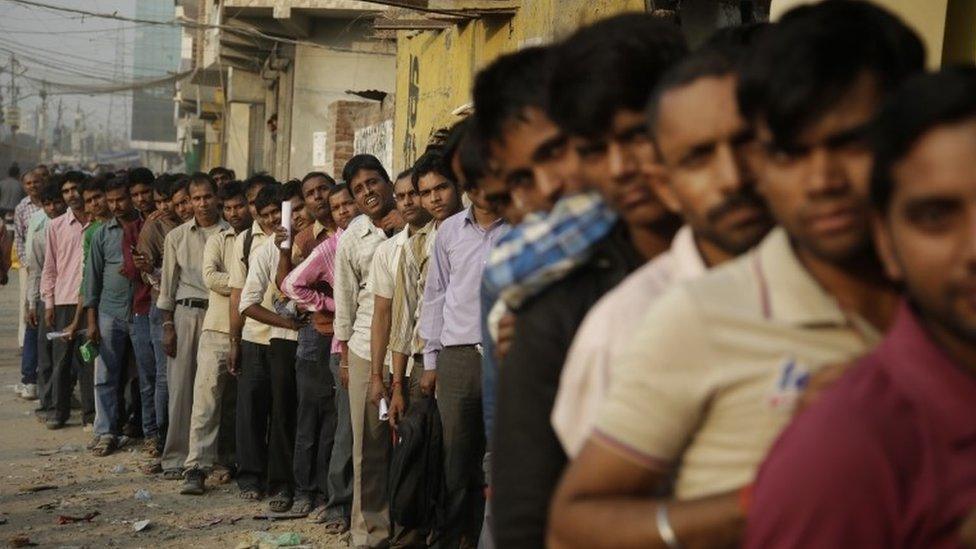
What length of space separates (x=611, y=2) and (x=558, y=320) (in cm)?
685

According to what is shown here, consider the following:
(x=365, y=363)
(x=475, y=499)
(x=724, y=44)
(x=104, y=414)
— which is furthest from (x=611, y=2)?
(x=724, y=44)

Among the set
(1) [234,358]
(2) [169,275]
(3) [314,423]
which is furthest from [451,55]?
(3) [314,423]

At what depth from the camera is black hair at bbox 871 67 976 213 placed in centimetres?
162

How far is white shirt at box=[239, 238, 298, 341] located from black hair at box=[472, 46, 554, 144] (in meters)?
6.34

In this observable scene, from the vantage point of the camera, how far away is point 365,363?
315 inches

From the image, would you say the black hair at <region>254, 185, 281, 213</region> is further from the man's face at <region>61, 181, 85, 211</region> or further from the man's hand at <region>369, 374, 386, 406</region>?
the man's face at <region>61, 181, 85, 211</region>

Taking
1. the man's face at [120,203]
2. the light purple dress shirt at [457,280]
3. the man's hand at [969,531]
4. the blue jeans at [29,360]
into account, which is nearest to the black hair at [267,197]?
the light purple dress shirt at [457,280]

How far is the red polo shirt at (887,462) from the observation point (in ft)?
5.21

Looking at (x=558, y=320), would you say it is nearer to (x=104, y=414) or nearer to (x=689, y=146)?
(x=689, y=146)

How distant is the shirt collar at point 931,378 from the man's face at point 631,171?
2.86ft

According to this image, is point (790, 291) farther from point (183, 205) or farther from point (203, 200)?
point (183, 205)

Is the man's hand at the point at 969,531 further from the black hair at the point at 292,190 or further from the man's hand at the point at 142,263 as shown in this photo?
the man's hand at the point at 142,263

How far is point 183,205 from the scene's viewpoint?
11.7m

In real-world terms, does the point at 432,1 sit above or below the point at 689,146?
above
